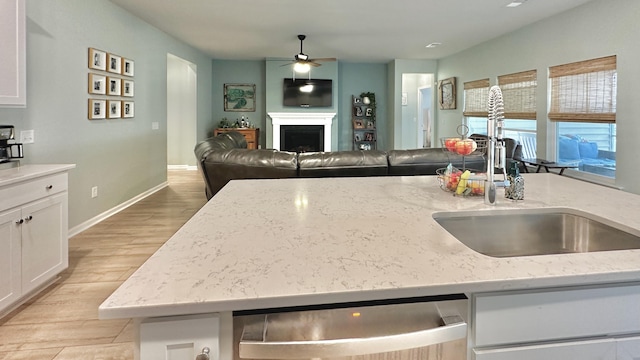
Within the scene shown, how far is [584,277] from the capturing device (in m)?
0.81

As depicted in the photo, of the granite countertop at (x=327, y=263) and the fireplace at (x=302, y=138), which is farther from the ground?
the fireplace at (x=302, y=138)

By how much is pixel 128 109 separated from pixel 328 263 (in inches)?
193

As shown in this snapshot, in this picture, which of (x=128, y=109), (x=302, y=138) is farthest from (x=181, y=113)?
(x=128, y=109)

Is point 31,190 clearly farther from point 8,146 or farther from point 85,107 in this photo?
Result: point 85,107

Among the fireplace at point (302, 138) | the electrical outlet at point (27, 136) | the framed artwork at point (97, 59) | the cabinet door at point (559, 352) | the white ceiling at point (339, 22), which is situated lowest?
the cabinet door at point (559, 352)

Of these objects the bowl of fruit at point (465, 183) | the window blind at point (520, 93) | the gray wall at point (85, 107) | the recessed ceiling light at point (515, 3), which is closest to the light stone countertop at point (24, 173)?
the gray wall at point (85, 107)

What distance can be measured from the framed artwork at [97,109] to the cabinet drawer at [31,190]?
162 cm

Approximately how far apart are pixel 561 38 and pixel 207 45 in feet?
19.0

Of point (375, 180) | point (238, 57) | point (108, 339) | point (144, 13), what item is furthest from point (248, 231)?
point (238, 57)

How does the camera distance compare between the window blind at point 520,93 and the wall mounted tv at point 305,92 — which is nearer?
the window blind at point 520,93

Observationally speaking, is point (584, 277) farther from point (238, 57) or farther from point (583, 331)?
point (238, 57)

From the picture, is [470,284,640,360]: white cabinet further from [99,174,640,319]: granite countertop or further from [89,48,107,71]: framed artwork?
[89,48,107,71]: framed artwork

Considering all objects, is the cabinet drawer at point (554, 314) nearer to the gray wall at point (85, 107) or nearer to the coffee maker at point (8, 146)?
the coffee maker at point (8, 146)

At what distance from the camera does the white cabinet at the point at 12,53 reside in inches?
93.4
